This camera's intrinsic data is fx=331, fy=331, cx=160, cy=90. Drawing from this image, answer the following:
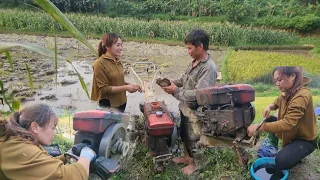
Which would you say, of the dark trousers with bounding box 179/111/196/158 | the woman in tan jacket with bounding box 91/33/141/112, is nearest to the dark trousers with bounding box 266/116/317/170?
the dark trousers with bounding box 179/111/196/158

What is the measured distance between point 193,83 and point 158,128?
0.73m

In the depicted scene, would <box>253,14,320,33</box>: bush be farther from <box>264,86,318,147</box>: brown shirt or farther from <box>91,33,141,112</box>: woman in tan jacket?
<box>91,33,141,112</box>: woman in tan jacket

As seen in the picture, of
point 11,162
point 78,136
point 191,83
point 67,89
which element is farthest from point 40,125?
point 67,89

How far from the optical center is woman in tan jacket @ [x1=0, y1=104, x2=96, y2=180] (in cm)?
154

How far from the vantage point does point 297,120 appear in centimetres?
267

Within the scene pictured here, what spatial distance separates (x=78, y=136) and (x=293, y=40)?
17.1 metres

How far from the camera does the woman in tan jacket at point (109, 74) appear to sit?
3.26m

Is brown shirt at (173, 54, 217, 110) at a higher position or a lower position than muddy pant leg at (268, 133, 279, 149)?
higher

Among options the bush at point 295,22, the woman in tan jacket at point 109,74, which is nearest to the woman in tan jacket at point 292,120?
the woman in tan jacket at point 109,74

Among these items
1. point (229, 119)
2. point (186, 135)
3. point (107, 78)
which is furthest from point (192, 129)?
point (107, 78)

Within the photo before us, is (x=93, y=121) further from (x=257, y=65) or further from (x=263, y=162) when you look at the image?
(x=257, y=65)

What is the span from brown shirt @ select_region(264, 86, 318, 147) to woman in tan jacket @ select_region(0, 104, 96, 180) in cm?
165

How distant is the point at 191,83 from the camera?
3123 mm

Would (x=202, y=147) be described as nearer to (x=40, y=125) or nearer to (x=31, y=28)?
(x=40, y=125)
